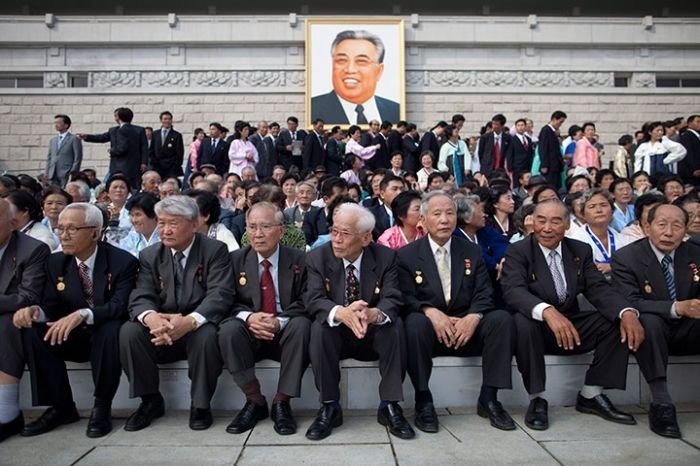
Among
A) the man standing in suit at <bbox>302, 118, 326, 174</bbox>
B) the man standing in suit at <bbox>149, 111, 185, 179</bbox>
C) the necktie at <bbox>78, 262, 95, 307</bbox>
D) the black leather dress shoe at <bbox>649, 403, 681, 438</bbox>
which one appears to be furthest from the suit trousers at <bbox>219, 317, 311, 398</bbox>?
the man standing in suit at <bbox>149, 111, 185, 179</bbox>

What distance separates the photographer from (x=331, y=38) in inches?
642

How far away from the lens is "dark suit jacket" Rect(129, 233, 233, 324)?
383 cm

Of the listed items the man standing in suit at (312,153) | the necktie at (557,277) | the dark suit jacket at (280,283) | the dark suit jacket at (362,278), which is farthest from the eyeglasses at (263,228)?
the man standing in suit at (312,153)

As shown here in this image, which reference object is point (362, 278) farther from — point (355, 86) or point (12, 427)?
point (355, 86)

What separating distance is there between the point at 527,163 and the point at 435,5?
14265 mm

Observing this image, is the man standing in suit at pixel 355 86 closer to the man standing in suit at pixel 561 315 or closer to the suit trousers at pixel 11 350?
the man standing in suit at pixel 561 315

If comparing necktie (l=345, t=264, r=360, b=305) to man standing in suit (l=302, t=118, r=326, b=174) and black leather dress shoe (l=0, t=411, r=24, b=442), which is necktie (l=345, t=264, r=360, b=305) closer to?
black leather dress shoe (l=0, t=411, r=24, b=442)

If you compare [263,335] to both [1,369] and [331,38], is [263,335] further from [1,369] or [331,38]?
[331,38]

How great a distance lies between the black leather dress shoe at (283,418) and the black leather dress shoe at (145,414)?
762mm

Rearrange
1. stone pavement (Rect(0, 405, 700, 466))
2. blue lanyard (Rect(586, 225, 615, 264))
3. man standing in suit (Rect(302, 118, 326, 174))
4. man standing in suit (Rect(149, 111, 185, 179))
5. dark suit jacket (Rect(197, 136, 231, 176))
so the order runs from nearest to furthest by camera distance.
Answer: stone pavement (Rect(0, 405, 700, 466)) < blue lanyard (Rect(586, 225, 615, 264)) < man standing in suit (Rect(149, 111, 185, 179)) < man standing in suit (Rect(302, 118, 326, 174)) < dark suit jacket (Rect(197, 136, 231, 176))

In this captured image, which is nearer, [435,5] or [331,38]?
[331,38]

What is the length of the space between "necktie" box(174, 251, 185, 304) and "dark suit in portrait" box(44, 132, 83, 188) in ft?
25.3

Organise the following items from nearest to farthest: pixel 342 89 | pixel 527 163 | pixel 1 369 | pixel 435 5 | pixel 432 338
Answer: pixel 1 369 < pixel 432 338 < pixel 527 163 < pixel 342 89 < pixel 435 5

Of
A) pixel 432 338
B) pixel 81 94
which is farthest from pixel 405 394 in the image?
pixel 81 94
